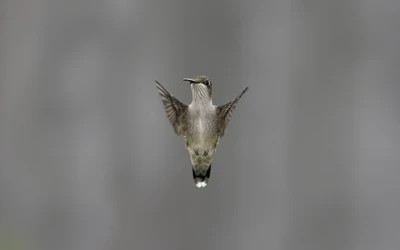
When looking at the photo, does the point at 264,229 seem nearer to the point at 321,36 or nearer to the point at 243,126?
the point at 243,126

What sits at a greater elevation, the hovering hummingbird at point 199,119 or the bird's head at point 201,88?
the bird's head at point 201,88

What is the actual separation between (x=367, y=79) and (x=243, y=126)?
35 centimetres

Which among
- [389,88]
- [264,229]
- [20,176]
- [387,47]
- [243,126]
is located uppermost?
[387,47]

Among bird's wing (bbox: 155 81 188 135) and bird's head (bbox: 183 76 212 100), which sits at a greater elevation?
bird's head (bbox: 183 76 212 100)

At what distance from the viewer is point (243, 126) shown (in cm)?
129

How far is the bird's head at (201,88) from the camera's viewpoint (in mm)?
504

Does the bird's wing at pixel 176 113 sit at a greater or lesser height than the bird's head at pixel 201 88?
lesser

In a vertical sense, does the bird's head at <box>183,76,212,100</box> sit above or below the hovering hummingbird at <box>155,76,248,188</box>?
above

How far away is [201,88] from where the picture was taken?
0.51m

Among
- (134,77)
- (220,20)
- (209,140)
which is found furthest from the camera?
(134,77)

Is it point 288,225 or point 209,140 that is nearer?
point 209,140

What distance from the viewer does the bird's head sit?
50 cm

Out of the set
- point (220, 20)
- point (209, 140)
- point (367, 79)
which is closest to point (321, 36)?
point (367, 79)

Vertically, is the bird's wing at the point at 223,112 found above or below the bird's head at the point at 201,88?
below
